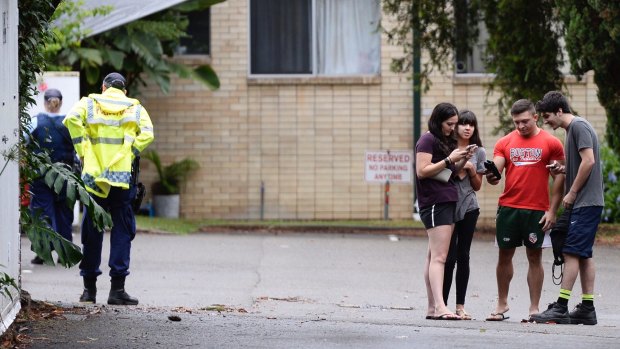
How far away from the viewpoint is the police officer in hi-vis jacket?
10312mm

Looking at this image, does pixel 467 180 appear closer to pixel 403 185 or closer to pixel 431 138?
pixel 431 138

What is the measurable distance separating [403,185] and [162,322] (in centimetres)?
1478

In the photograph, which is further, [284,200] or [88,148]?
[284,200]

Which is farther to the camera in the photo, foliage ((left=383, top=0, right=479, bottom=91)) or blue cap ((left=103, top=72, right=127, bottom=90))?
foliage ((left=383, top=0, right=479, bottom=91))

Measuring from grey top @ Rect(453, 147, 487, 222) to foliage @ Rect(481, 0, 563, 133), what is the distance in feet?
26.0

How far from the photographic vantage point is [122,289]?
1060 centimetres

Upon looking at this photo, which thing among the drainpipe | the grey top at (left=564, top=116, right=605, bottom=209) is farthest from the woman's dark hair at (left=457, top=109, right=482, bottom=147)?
the drainpipe

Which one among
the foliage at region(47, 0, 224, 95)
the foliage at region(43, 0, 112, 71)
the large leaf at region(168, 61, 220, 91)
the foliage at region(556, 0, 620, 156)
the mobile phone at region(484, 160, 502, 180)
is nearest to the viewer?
the mobile phone at region(484, 160, 502, 180)

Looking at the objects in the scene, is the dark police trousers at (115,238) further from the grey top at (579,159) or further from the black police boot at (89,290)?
the grey top at (579,159)

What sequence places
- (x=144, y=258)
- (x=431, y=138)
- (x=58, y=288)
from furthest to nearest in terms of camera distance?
(x=144, y=258) → (x=58, y=288) → (x=431, y=138)

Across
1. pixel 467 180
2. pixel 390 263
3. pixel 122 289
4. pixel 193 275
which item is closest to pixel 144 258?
pixel 193 275

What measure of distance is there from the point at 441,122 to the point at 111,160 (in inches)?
99.8

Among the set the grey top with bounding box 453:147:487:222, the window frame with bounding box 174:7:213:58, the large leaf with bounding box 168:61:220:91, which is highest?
the window frame with bounding box 174:7:213:58

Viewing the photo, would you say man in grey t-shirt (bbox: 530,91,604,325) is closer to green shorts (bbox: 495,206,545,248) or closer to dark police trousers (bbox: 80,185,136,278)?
green shorts (bbox: 495,206,545,248)
